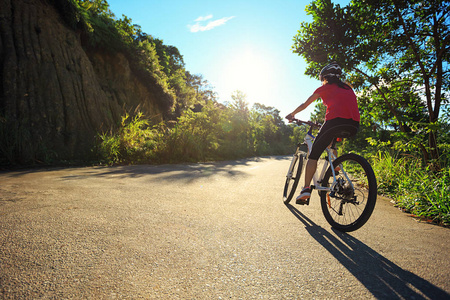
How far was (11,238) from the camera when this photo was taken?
1.90 meters

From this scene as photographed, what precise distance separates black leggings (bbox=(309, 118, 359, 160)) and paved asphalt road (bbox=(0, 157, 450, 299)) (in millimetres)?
966

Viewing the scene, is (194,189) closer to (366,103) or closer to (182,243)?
(182,243)

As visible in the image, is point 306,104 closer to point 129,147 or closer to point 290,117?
point 290,117

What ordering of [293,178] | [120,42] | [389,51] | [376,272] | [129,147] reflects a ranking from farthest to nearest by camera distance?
[120,42] → [129,147] → [389,51] → [293,178] → [376,272]

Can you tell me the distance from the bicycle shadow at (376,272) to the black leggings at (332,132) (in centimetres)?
116

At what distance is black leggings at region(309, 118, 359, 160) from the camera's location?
2916 millimetres

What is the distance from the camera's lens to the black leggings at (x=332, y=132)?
292 centimetres

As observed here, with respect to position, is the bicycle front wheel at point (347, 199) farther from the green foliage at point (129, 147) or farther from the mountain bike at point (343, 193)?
the green foliage at point (129, 147)

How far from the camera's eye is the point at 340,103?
292 centimetres

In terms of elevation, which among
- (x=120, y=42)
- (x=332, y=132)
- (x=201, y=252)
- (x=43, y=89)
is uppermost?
(x=120, y=42)

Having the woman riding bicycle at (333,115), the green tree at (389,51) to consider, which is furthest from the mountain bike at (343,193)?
the green tree at (389,51)

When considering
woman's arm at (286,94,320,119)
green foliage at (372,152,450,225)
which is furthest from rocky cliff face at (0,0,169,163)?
green foliage at (372,152,450,225)

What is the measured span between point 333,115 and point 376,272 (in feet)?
6.20

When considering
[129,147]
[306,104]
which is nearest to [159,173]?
[129,147]
